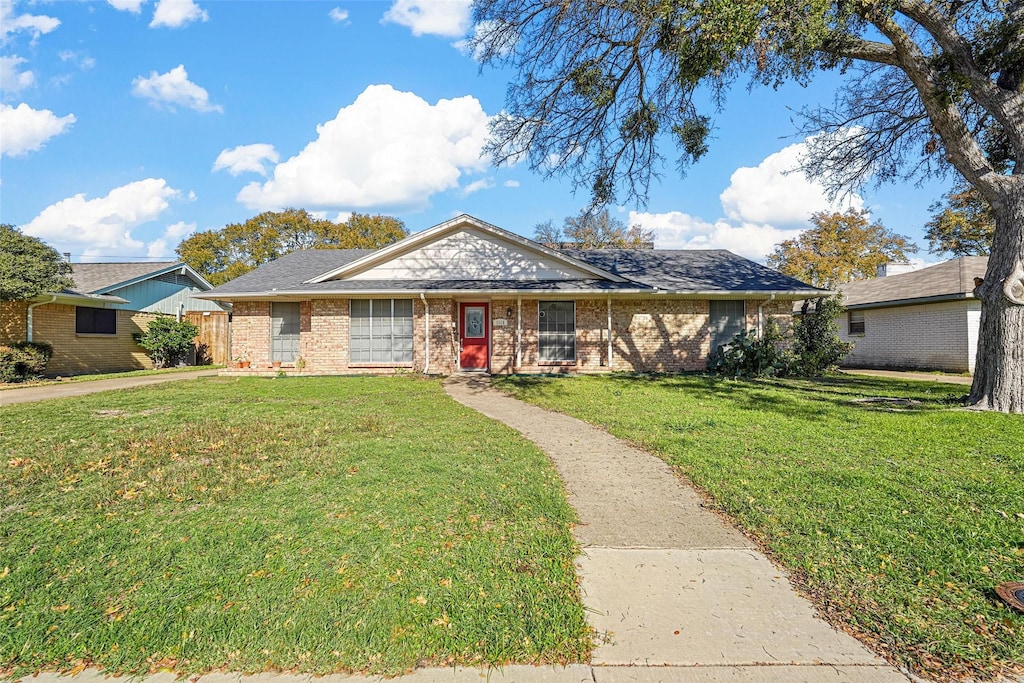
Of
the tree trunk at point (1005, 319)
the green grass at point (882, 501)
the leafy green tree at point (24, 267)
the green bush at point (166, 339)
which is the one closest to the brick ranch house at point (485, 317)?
the leafy green tree at point (24, 267)

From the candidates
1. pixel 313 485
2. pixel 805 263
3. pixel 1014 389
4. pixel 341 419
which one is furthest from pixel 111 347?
pixel 805 263

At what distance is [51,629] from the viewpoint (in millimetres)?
2486

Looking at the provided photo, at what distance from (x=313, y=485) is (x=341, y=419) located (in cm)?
319

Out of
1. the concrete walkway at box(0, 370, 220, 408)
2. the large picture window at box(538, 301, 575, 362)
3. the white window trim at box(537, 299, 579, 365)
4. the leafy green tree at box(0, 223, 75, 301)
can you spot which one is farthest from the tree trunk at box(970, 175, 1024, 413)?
the leafy green tree at box(0, 223, 75, 301)

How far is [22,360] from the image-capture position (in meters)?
13.0

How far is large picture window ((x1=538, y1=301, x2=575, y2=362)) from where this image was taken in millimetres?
14430

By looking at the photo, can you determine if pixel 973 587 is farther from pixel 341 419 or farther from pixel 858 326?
pixel 858 326

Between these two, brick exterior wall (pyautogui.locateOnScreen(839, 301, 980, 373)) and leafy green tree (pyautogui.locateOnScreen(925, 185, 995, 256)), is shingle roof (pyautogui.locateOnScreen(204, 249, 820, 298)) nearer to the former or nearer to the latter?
brick exterior wall (pyautogui.locateOnScreen(839, 301, 980, 373))

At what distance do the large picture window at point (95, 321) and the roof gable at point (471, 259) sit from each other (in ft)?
32.8

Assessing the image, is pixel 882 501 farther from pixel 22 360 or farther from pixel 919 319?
pixel 22 360

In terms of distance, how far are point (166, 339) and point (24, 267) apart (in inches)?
240

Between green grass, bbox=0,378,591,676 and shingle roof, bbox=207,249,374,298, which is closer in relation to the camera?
green grass, bbox=0,378,591,676

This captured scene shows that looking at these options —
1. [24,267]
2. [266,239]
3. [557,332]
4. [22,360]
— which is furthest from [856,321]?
[266,239]

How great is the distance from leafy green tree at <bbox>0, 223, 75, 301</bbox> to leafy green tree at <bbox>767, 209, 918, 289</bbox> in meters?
35.7
